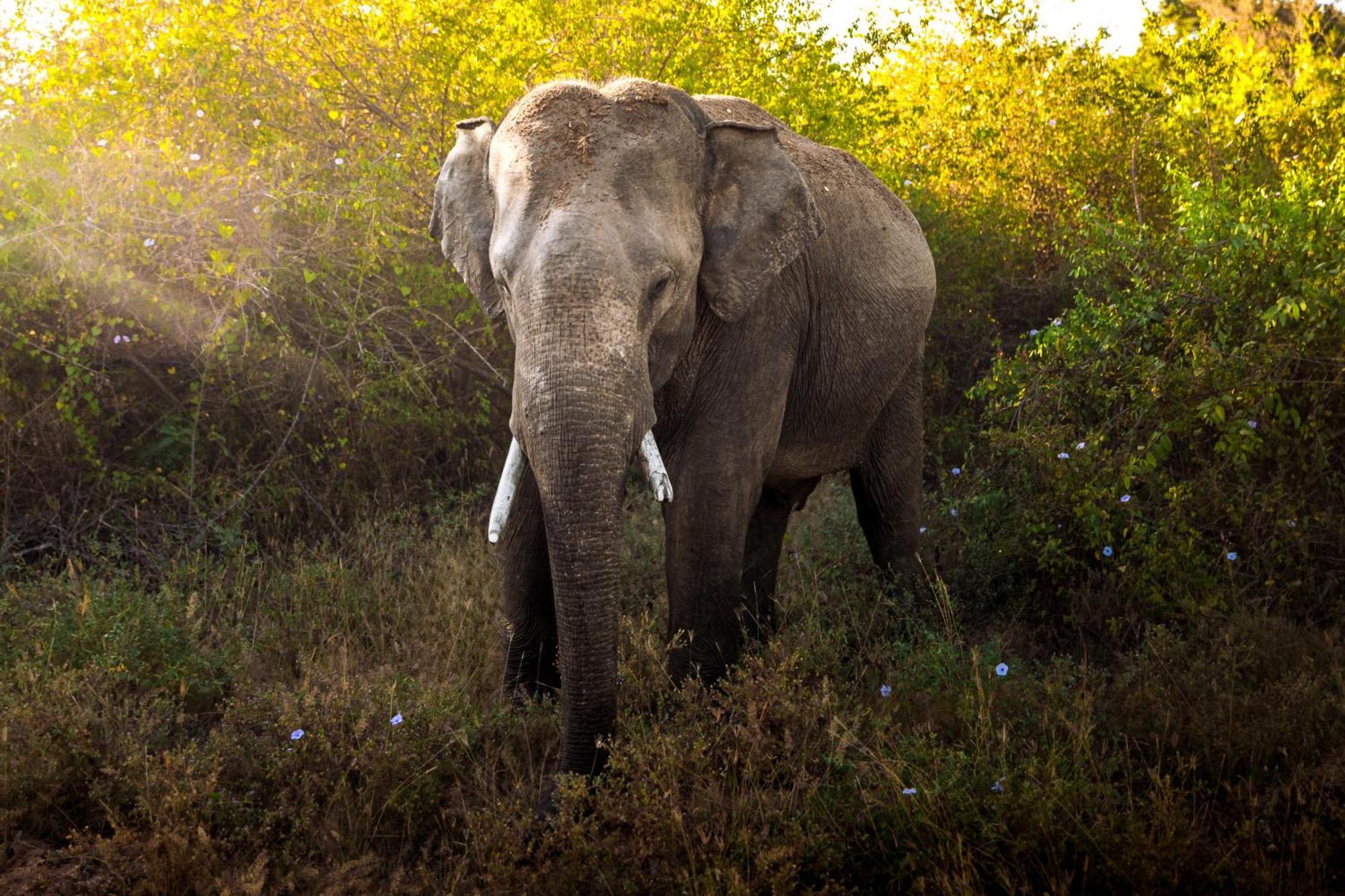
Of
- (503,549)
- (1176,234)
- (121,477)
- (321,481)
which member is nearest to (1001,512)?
(1176,234)

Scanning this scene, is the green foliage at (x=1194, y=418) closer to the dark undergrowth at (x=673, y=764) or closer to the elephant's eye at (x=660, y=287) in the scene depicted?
the dark undergrowth at (x=673, y=764)

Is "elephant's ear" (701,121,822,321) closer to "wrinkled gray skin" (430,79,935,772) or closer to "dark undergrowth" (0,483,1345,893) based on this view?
"wrinkled gray skin" (430,79,935,772)

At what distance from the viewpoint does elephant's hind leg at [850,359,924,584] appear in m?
6.35

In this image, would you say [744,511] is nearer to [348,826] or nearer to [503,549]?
[503,549]

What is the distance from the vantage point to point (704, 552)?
4.66 metres

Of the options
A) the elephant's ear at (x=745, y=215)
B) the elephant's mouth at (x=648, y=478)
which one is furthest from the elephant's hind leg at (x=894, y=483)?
the elephant's mouth at (x=648, y=478)

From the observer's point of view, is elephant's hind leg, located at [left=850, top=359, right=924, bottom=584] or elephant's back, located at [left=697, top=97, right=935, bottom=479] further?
elephant's hind leg, located at [left=850, top=359, right=924, bottom=584]

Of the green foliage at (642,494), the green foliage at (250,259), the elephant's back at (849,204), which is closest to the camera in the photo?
the green foliage at (642,494)

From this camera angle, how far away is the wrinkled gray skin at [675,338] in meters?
3.85

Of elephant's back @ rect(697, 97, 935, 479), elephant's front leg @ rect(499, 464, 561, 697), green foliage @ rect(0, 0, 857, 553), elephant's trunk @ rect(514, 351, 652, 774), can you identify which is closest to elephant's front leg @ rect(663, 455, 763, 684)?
elephant's front leg @ rect(499, 464, 561, 697)

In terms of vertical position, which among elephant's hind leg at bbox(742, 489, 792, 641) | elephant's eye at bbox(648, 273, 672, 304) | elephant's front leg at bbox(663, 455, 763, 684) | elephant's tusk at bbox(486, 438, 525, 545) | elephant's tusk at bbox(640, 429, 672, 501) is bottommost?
elephant's hind leg at bbox(742, 489, 792, 641)

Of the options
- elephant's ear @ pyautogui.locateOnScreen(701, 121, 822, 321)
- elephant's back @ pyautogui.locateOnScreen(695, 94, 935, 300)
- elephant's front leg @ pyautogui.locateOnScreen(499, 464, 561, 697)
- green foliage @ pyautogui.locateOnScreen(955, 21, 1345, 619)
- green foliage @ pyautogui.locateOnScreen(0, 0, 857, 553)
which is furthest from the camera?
green foliage @ pyautogui.locateOnScreen(0, 0, 857, 553)

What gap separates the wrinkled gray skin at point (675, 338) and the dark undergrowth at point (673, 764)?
0.39 m

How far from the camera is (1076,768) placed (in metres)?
3.91
